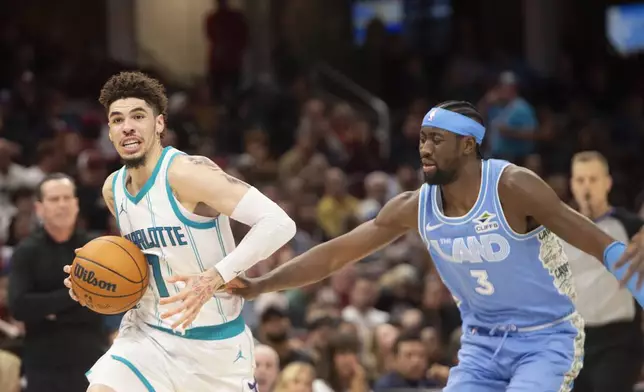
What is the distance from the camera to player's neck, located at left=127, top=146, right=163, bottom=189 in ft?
18.0

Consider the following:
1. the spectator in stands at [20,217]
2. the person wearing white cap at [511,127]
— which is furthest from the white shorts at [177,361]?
the person wearing white cap at [511,127]

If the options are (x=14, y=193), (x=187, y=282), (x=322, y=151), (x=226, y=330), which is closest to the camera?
(x=187, y=282)

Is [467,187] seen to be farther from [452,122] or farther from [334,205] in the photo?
[334,205]

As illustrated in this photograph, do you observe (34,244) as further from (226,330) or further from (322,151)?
(322,151)

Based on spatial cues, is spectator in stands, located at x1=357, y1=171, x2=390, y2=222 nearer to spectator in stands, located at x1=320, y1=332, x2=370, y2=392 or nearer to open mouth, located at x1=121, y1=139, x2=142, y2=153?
spectator in stands, located at x1=320, y1=332, x2=370, y2=392

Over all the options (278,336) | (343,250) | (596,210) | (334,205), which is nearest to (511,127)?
(334,205)

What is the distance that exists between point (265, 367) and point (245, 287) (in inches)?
101

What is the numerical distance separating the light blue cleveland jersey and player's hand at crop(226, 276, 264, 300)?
871 millimetres

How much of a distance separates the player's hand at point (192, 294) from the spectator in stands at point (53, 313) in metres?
2.00

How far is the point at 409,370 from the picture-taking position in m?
9.12

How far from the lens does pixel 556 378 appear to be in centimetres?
540

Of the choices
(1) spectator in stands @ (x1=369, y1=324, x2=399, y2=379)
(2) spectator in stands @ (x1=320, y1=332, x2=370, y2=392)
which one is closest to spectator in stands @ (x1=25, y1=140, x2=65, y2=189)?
(1) spectator in stands @ (x1=369, y1=324, x2=399, y2=379)

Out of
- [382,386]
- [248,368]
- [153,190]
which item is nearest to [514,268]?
[248,368]

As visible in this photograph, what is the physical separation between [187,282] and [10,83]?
10.0 m
